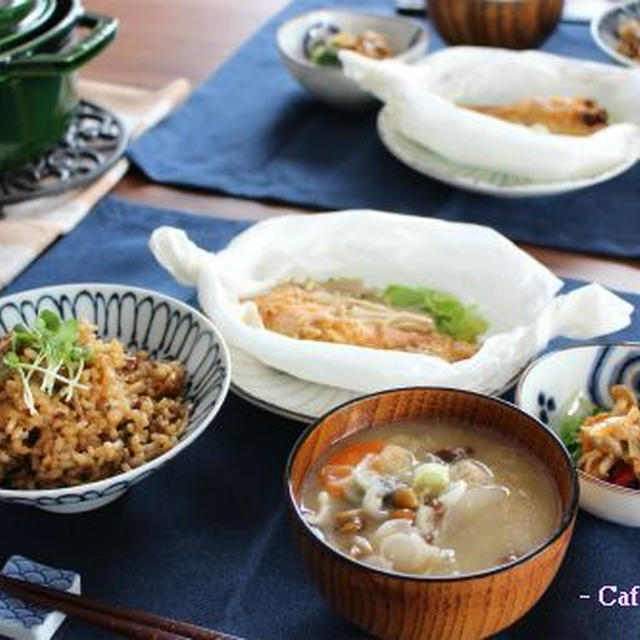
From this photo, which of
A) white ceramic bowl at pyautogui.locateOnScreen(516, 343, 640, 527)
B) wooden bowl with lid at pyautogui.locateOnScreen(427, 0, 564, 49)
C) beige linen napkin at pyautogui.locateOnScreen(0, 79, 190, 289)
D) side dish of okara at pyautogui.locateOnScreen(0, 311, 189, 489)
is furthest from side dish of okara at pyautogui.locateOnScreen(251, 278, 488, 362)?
wooden bowl with lid at pyautogui.locateOnScreen(427, 0, 564, 49)

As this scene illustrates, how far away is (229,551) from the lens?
3.54 ft

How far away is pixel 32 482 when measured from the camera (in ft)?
3.45

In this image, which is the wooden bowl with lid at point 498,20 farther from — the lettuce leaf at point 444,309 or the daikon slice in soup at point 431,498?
the daikon slice in soup at point 431,498

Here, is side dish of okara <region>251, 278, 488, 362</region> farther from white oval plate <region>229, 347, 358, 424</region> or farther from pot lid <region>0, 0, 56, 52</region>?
pot lid <region>0, 0, 56, 52</region>

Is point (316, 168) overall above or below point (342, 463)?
below

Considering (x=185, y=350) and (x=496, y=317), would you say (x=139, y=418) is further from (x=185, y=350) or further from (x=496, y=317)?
(x=496, y=317)

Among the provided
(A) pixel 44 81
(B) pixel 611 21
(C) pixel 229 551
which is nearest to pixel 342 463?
(C) pixel 229 551

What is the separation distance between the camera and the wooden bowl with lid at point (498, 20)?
2.04 meters

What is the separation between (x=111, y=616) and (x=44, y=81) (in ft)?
3.13

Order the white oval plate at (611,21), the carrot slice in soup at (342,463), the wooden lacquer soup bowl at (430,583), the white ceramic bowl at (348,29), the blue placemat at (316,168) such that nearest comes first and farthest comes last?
the wooden lacquer soup bowl at (430,583) < the carrot slice in soup at (342,463) < the blue placemat at (316,168) < the white ceramic bowl at (348,29) < the white oval plate at (611,21)

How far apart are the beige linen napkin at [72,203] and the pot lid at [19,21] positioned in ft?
0.90

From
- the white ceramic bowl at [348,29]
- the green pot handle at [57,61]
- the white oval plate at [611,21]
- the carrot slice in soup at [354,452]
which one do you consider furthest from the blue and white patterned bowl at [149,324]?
the white oval plate at [611,21]

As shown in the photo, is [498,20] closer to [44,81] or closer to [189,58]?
[189,58]

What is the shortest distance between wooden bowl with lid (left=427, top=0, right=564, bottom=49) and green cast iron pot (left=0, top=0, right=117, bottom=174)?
0.72m
